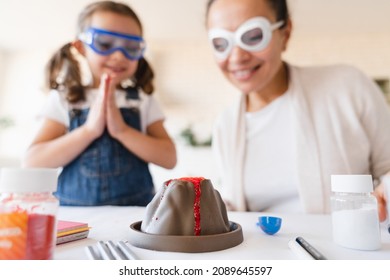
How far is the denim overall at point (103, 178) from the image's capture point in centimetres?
65

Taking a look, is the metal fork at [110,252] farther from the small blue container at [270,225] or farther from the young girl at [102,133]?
the young girl at [102,133]

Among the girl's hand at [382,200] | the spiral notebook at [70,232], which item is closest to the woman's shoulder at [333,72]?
the girl's hand at [382,200]

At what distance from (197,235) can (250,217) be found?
0.71ft

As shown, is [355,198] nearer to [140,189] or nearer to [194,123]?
[140,189]

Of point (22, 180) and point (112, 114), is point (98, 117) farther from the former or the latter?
point (22, 180)

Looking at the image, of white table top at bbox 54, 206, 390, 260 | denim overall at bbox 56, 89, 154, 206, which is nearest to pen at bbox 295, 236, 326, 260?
white table top at bbox 54, 206, 390, 260

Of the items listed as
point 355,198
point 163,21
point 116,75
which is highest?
point 163,21

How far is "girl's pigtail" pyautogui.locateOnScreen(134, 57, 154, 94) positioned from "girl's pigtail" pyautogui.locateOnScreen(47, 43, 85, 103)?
0.16 m

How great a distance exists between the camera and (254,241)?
313 millimetres

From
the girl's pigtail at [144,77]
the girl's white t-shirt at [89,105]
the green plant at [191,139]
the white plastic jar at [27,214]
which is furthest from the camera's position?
the green plant at [191,139]

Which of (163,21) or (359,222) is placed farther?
(163,21)

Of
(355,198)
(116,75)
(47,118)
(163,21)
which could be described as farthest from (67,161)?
(163,21)
